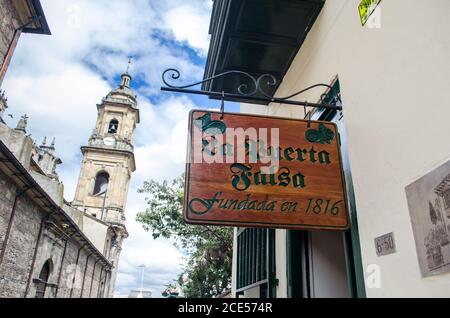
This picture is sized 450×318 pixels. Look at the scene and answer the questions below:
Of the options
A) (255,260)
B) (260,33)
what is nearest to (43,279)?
(255,260)

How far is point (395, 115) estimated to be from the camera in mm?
1923

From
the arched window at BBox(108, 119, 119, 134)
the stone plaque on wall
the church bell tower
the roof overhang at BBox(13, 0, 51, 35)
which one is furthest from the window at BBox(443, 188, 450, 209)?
the arched window at BBox(108, 119, 119, 134)

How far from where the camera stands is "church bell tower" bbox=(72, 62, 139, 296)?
32969 mm

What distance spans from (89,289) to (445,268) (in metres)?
24.1

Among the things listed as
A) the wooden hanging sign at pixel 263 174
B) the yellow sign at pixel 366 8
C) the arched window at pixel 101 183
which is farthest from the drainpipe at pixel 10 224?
the arched window at pixel 101 183

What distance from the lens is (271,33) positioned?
137 inches

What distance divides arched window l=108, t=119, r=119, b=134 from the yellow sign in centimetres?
3579

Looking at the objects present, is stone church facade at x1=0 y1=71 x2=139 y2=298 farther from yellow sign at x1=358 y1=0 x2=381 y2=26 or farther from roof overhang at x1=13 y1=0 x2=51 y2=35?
yellow sign at x1=358 y1=0 x2=381 y2=26

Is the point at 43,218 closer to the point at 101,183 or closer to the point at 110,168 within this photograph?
the point at 110,168

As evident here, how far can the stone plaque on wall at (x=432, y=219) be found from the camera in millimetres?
1416

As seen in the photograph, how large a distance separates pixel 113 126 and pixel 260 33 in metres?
35.0

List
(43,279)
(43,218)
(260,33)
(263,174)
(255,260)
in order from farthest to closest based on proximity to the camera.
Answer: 1. (43,279)
2. (43,218)
3. (255,260)
4. (260,33)
5. (263,174)
